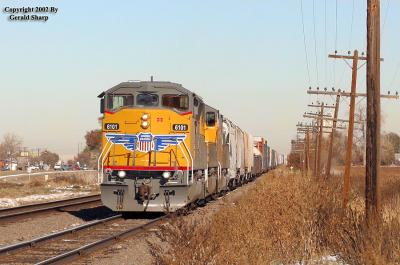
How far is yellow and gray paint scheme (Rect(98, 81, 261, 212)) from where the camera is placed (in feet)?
55.5

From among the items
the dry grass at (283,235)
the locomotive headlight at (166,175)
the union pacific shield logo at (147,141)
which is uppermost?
the union pacific shield logo at (147,141)

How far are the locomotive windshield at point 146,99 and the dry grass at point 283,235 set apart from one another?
4867 millimetres

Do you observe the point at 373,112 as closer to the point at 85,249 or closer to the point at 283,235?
the point at 283,235

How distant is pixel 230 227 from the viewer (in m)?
11.3

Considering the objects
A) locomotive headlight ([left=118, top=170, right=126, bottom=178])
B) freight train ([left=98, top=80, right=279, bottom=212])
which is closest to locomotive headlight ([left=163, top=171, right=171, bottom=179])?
freight train ([left=98, top=80, right=279, bottom=212])

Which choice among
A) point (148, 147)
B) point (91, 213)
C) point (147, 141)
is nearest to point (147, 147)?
point (148, 147)

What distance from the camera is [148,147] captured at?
17.2 m

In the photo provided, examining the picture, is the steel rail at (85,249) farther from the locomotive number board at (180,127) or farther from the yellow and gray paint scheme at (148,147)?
the locomotive number board at (180,127)

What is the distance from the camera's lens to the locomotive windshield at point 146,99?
58.2ft

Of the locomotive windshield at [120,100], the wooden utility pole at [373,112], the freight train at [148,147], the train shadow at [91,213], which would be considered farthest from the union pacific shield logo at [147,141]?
the wooden utility pole at [373,112]

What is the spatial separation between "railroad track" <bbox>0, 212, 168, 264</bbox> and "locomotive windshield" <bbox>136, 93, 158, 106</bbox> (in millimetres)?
3517

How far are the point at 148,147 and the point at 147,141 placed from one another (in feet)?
0.59

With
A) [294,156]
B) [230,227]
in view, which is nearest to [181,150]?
[230,227]

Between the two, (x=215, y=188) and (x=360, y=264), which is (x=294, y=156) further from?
(x=360, y=264)
